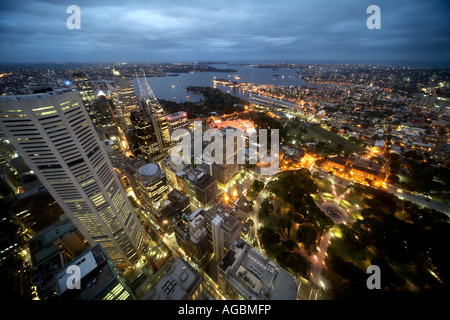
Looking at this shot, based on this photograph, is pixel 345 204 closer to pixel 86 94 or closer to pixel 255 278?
pixel 255 278

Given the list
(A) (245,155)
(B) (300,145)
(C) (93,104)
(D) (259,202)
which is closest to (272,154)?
(A) (245,155)

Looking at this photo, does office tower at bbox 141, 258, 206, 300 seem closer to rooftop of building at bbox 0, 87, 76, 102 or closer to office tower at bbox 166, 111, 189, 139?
rooftop of building at bbox 0, 87, 76, 102

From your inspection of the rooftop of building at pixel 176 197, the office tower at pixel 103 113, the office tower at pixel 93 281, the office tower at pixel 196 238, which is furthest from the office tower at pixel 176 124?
the office tower at pixel 93 281

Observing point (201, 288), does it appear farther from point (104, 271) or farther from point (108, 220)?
point (108, 220)

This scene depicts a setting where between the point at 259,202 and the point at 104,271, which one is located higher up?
the point at 104,271

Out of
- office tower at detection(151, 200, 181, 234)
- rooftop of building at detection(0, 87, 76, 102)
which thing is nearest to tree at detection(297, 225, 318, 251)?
office tower at detection(151, 200, 181, 234)

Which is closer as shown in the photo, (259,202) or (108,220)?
(108,220)

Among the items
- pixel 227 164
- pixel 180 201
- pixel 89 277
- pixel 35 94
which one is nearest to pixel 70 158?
pixel 35 94
